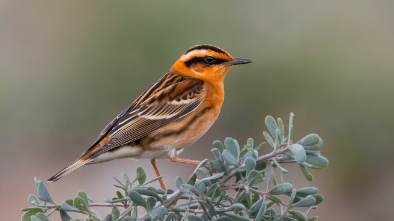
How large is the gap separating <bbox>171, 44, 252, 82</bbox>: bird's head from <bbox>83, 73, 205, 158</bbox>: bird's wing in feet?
0.30

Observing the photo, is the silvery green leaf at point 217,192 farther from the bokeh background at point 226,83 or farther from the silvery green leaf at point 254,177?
the bokeh background at point 226,83

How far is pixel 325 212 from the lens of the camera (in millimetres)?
13477

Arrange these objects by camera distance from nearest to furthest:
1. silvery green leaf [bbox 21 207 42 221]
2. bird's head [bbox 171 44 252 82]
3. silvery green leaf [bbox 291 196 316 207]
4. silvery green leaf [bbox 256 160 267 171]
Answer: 1. silvery green leaf [bbox 291 196 316 207]
2. silvery green leaf [bbox 256 160 267 171]
3. silvery green leaf [bbox 21 207 42 221]
4. bird's head [bbox 171 44 252 82]

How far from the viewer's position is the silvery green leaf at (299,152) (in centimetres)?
406

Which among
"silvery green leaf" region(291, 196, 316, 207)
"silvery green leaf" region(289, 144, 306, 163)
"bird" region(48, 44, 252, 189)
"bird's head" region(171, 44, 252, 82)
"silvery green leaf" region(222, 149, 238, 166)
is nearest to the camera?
"silvery green leaf" region(289, 144, 306, 163)

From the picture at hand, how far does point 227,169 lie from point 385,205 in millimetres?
9736

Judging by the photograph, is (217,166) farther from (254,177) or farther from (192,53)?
(192,53)

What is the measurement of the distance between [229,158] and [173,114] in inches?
114

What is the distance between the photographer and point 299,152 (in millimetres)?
4082

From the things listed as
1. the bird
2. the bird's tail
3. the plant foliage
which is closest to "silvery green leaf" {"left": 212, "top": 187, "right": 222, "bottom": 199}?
the plant foliage

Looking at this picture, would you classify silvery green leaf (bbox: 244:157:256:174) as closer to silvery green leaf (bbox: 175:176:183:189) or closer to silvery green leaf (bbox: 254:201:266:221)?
silvery green leaf (bbox: 254:201:266:221)

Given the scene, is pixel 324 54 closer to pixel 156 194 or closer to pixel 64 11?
pixel 64 11

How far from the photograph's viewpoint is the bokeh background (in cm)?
1373

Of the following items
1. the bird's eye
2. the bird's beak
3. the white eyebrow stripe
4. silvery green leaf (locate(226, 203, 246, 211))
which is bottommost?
silvery green leaf (locate(226, 203, 246, 211))
